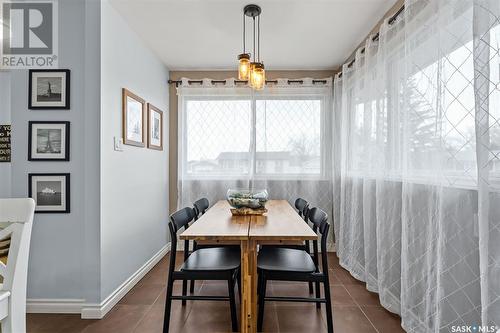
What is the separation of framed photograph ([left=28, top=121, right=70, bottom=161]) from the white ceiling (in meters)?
1.15

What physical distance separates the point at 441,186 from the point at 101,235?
2.37 meters

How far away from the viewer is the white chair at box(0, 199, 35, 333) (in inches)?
49.6

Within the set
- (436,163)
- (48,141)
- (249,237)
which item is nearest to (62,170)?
(48,141)

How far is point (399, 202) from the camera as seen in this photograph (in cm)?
231

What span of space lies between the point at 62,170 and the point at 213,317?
5.44ft

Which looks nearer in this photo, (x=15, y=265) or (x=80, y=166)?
(x=15, y=265)

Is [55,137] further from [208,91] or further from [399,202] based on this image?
[399,202]

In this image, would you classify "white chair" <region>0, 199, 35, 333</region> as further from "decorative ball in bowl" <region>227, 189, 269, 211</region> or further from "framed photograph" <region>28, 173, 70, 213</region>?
"decorative ball in bowl" <region>227, 189, 269, 211</region>

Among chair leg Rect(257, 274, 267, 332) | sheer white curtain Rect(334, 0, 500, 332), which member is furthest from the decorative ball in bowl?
sheer white curtain Rect(334, 0, 500, 332)

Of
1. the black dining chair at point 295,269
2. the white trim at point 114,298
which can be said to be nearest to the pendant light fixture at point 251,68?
the black dining chair at point 295,269

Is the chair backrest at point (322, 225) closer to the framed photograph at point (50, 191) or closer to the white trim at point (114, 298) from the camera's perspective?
the white trim at point (114, 298)

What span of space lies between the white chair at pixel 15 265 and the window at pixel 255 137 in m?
2.65

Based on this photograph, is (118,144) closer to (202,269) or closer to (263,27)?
(202,269)

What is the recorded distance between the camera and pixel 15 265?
129cm
